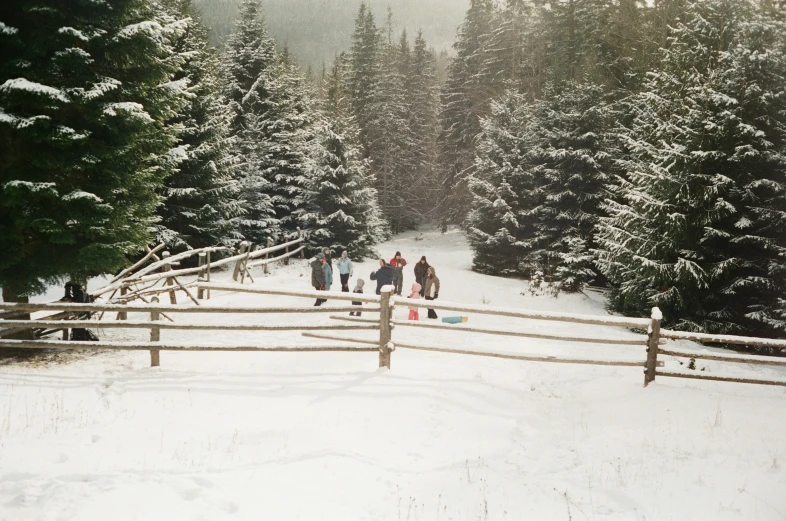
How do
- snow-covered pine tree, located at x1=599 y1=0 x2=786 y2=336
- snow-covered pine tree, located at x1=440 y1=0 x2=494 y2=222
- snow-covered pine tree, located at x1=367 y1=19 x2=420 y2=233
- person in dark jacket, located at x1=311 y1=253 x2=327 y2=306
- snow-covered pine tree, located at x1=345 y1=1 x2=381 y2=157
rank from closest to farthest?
snow-covered pine tree, located at x1=599 y1=0 x2=786 y2=336, person in dark jacket, located at x1=311 y1=253 x2=327 y2=306, snow-covered pine tree, located at x1=440 y1=0 x2=494 y2=222, snow-covered pine tree, located at x1=367 y1=19 x2=420 y2=233, snow-covered pine tree, located at x1=345 y1=1 x2=381 y2=157

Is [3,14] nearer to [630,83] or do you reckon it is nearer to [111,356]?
[111,356]

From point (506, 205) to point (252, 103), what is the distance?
1680 cm

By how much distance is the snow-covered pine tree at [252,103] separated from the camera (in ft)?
88.9

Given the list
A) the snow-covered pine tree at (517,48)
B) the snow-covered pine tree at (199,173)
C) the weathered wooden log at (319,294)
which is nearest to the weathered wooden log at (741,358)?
the weathered wooden log at (319,294)

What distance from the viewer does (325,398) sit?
24.7ft

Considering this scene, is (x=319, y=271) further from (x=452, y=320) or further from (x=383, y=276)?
(x=452, y=320)

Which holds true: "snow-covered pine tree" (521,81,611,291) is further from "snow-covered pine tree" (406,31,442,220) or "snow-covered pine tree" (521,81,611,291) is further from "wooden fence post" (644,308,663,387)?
"snow-covered pine tree" (406,31,442,220)

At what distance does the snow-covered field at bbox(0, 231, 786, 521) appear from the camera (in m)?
5.07

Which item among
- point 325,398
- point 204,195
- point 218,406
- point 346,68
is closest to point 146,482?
point 218,406

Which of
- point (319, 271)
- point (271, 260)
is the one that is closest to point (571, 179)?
point (319, 271)

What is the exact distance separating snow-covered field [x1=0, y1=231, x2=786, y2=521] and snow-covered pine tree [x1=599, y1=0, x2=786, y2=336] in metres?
6.35

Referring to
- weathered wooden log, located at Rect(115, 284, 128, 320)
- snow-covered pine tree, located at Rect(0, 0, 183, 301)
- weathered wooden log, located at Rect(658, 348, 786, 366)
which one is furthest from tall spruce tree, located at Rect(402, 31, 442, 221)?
weathered wooden log, located at Rect(658, 348, 786, 366)

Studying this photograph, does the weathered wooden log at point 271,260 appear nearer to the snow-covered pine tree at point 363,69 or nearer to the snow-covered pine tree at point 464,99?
the snow-covered pine tree at point 464,99

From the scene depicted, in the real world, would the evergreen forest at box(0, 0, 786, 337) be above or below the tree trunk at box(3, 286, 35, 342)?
above
